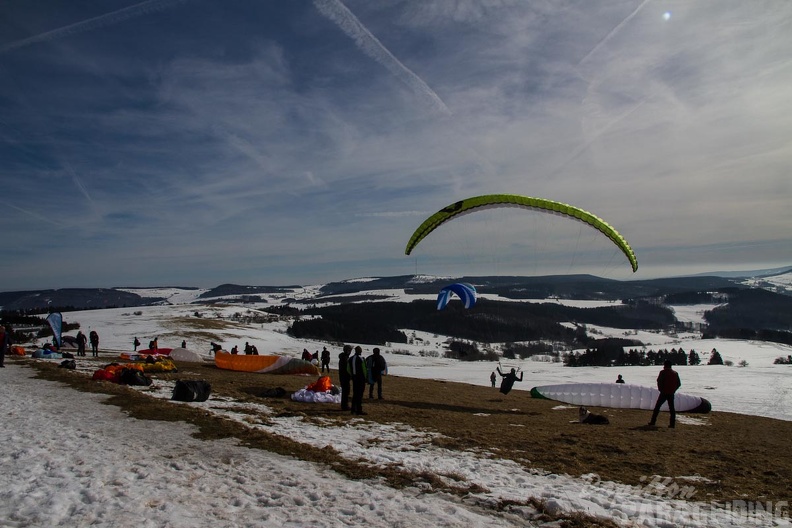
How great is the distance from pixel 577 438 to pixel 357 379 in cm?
583

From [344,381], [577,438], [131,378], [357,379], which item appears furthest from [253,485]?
[131,378]

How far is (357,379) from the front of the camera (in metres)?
12.8

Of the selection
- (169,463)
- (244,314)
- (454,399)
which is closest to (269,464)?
(169,463)

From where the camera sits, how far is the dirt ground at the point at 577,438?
7434mm

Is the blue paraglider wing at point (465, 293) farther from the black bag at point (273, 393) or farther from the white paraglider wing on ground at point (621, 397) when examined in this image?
the black bag at point (273, 393)

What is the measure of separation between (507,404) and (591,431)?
6704 millimetres

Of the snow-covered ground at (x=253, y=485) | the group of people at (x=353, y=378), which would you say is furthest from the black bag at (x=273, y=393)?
the snow-covered ground at (x=253, y=485)

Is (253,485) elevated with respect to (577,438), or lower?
elevated

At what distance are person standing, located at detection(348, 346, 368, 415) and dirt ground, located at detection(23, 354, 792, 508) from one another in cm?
36

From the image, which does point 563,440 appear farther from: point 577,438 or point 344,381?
point 344,381

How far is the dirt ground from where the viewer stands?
293 inches

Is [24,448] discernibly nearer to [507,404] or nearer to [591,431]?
[591,431]

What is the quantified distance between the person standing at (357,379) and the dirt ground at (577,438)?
1.17 feet

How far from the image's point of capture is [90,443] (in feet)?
25.8
